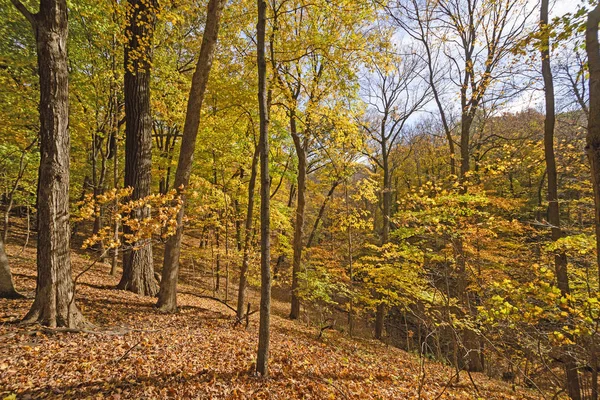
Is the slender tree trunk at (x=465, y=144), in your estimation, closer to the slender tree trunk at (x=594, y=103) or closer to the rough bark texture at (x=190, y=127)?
the slender tree trunk at (x=594, y=103)

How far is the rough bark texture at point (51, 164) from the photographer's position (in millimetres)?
4316

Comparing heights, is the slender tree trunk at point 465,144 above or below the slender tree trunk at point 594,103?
above

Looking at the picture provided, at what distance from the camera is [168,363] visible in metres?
4.40

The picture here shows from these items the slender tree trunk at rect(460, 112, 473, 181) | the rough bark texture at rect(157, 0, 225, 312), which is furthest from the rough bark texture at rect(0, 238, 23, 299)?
the slender tree trunk at rect(460, 112, 473, 181)

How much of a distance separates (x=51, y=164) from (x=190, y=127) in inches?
112

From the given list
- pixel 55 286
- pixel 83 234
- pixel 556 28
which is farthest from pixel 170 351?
pixel 83 234

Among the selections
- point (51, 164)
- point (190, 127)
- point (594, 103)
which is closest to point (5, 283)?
point (51, 164)

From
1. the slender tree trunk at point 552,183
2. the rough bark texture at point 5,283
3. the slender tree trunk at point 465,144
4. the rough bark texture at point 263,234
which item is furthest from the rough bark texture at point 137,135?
the slender tree trunk at point 465,144

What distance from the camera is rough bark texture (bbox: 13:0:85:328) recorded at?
4.32 m

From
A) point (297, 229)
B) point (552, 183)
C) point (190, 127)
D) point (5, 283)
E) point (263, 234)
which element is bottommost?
point (5, 283)

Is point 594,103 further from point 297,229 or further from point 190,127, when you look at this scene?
point 297,229

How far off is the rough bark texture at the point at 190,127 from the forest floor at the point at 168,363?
2.32 feet

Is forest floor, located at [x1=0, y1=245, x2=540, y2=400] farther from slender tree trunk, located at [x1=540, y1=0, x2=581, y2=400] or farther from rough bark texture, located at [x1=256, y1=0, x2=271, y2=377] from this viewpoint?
slender tree trunk, located at [x1=540, y1=0, x2=581, y2=400]

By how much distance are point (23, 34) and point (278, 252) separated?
1265 cm
